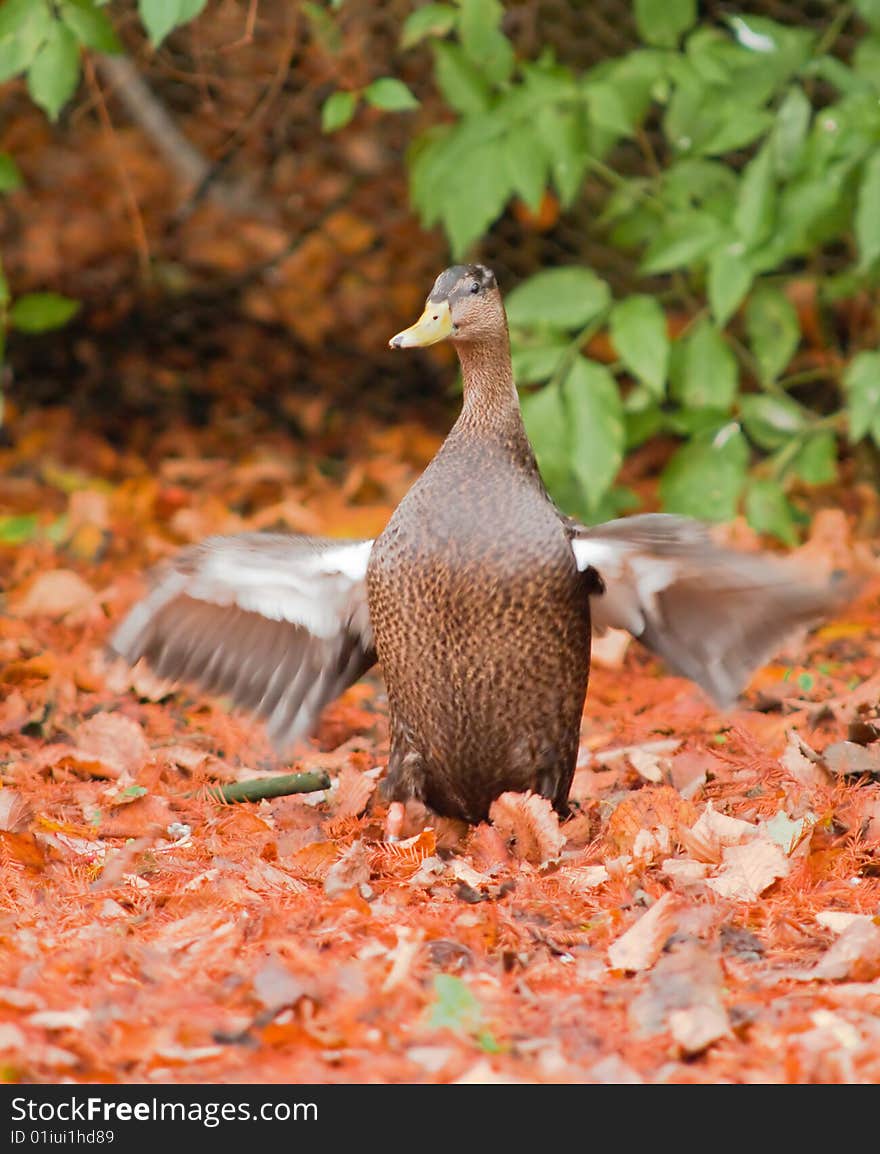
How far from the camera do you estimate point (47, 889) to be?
9.71 feet

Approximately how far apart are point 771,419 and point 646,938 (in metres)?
2.86

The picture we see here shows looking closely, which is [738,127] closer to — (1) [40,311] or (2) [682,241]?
(2) [682,241]

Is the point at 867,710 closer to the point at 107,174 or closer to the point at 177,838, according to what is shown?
the point at 177,838

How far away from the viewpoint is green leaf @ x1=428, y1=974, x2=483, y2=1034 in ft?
7.48

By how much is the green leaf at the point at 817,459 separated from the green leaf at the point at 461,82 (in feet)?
4.66

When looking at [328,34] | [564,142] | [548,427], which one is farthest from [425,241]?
[548,427]

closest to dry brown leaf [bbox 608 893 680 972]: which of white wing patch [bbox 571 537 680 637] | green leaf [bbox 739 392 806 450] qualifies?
white wing patch [bbox 571 537 680 637]

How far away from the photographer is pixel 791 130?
180 inches

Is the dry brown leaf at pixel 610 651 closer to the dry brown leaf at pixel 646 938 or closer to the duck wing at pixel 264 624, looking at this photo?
the duck wing at pixel 264 624

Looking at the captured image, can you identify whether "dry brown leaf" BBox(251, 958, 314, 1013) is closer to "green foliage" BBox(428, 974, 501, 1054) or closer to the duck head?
"green foliage" BBox(428, 974, 501, 1054)

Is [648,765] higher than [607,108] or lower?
lower

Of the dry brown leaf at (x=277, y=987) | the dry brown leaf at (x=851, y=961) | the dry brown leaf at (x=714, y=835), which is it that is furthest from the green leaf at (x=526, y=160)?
the dry brown leaf at (x=277, y=987)

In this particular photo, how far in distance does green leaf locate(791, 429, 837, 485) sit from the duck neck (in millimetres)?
1861

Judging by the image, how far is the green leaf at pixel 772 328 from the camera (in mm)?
5066
